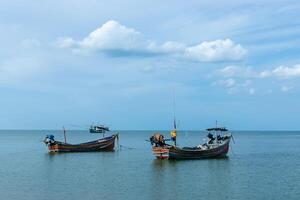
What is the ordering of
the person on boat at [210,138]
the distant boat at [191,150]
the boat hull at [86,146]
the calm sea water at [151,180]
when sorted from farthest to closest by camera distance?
the boat hull at [86,146]
the person on boat at [210,138]
the distant boat at [191,150]
the calm sea water at [151,180]

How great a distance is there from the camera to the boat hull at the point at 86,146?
55.7 meters

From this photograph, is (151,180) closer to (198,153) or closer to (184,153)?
(184,153)

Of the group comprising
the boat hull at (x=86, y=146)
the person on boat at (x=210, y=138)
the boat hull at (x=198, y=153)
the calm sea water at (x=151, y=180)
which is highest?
the person on boat at (x=210, y=138)

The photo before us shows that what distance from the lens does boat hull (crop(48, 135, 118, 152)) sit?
2195 inches

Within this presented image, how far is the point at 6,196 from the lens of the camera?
80.4ft

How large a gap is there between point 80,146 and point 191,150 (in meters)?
18.1

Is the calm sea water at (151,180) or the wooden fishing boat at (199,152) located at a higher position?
the wooden fishing boat at (199,152)

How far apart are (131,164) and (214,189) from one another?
15579 millimetres

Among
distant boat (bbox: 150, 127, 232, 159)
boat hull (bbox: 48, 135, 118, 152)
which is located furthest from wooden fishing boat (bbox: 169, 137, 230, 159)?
boat hull (bbox: 48, 135, 118, 152)

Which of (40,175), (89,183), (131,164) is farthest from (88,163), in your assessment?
(89,183)

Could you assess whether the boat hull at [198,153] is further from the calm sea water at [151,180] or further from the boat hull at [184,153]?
the calm sea water at [151,180]

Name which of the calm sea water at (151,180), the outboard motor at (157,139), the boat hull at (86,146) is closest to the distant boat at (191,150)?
the outboard motor at (157,139)

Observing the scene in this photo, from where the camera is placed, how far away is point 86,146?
2226 inches

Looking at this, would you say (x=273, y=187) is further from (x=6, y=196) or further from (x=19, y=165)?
(x=19, y=165)
